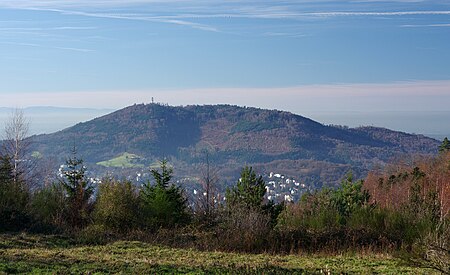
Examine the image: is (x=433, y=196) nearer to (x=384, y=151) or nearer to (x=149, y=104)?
(x=384, y=151)

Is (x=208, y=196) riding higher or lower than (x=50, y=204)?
higher

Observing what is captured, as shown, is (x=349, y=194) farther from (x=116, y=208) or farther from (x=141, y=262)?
(x=141, y=262)

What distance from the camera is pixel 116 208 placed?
938 inches

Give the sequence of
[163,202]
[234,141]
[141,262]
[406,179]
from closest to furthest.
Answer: [141,262] < [163,202] < [406,179] < [234,141]

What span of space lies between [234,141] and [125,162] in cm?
2797

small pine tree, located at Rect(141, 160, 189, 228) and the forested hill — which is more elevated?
the forested hill

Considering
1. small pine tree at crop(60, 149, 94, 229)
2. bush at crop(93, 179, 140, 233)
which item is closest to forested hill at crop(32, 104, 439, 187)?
small pine tree at crop(60, 149, 94, 229)

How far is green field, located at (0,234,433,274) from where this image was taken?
36.3 ft

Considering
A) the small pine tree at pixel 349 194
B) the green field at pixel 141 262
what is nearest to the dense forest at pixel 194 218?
the green field at pixel 141 262

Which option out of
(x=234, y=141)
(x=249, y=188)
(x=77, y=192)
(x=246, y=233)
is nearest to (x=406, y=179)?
(x=249, y=188)

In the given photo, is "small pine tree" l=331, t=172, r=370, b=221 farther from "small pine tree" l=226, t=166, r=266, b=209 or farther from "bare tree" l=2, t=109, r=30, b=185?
"bare tree" l=2, t=109, r=30, b=185

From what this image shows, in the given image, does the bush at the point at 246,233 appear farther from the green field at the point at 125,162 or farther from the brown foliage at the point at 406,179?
the green field at the point at 125,162

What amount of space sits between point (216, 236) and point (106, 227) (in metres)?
5.65

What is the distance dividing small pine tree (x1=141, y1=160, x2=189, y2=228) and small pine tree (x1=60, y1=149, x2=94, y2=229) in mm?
Answer: 2843
